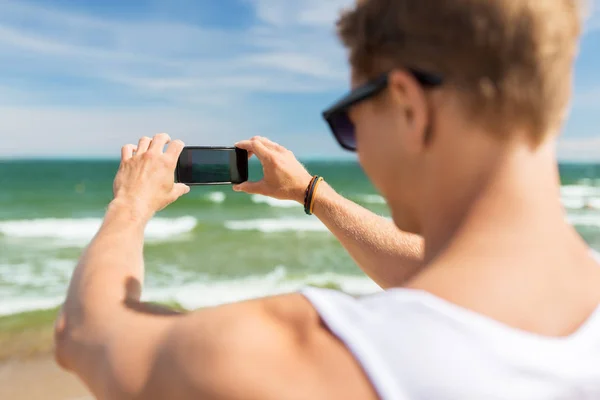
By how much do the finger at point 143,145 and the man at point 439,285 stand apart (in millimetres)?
502

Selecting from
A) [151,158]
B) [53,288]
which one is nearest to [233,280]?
[53,288]

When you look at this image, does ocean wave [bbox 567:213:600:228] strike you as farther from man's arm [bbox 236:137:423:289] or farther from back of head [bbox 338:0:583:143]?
back of head [bbox 338:0:583:143]

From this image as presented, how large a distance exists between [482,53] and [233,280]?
11801 millimetres

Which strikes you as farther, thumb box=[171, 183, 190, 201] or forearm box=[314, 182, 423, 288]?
forearm box=[314, 182, 423, 288]

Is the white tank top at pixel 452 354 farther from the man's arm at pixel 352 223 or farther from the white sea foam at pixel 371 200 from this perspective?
the white sea foam at pixel 371 200

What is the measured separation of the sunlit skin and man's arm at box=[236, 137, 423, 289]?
0.66 meters

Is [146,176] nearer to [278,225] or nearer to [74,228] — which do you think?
[278,225]

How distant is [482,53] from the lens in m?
0.94

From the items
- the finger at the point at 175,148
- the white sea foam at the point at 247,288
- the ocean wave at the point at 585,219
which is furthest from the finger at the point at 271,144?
the ocean wave at the point at 585,219

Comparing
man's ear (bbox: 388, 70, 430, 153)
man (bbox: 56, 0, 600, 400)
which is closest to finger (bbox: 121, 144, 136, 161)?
man (bbox: 56, 0, 600, 400)

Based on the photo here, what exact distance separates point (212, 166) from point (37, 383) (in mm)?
5107

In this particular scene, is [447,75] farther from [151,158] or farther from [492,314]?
[151,158]

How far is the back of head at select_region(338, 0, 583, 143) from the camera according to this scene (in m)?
0.93

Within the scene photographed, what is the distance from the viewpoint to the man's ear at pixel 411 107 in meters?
1.01
